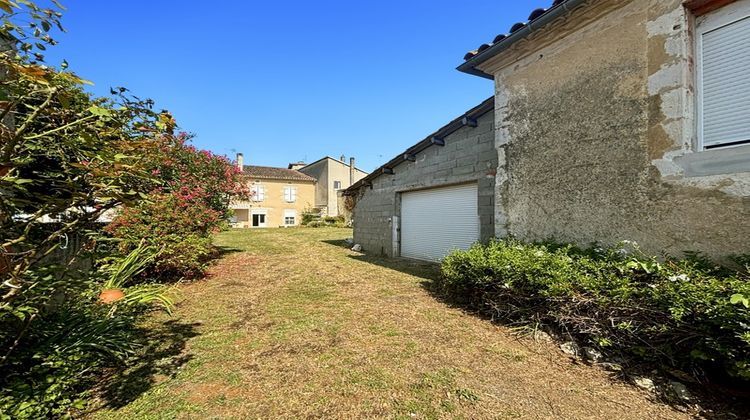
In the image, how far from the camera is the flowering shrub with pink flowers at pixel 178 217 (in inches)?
257

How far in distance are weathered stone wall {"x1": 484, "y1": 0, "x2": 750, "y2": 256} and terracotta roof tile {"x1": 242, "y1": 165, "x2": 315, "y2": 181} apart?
30780mm

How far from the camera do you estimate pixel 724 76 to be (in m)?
3.70

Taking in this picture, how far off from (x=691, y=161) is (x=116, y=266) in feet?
26.6

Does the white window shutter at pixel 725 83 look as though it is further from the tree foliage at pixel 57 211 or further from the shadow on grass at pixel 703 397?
the tree foliage at pixel 57 211

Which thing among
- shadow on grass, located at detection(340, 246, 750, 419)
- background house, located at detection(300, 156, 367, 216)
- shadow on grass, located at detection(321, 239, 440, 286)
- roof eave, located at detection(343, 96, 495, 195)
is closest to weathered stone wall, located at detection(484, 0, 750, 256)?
roof eave, located at detection(343, 96, 495, 195)

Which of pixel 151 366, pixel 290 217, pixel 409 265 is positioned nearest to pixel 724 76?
pixel 409 265

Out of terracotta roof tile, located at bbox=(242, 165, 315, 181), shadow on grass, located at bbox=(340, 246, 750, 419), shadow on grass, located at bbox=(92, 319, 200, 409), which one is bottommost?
shadow on grass, located at bbox=(92, 319, 200, 409)

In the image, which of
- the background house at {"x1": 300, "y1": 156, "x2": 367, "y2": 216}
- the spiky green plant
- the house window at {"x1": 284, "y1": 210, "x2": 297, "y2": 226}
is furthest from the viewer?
the background house at {"x1": 300, "y1": 156, "x2": 367, "y2": 216}

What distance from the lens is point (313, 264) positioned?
9.14 meters

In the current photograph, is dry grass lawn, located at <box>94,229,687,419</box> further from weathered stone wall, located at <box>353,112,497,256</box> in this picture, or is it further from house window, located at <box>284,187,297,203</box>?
house window, located at <box>284,187,297,203</box>

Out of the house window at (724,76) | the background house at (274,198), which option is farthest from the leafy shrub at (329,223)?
the house window at (724,76)

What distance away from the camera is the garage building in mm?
7289

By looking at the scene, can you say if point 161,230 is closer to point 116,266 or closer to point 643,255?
point 116,266

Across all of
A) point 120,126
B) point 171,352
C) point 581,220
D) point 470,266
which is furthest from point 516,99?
point 171,352
